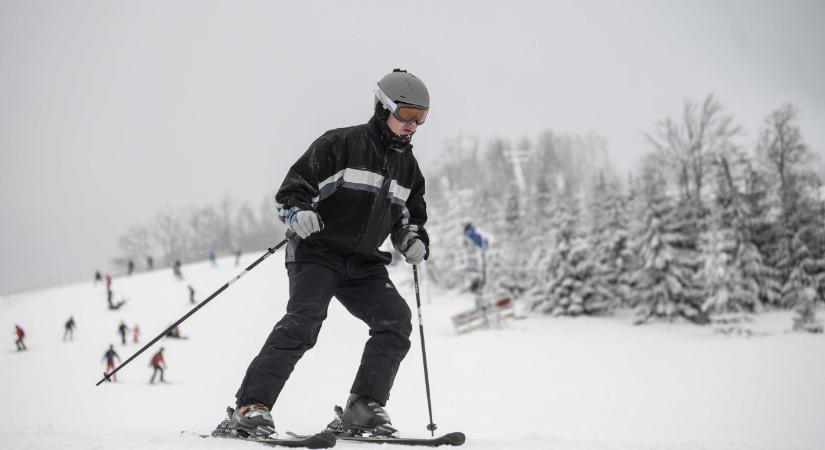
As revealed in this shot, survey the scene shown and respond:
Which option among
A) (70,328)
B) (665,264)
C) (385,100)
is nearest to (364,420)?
(385,100)

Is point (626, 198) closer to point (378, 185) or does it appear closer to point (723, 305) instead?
point (723, 305)

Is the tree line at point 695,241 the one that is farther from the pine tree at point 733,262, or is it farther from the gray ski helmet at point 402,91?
the gray ski helmet at point 402,91

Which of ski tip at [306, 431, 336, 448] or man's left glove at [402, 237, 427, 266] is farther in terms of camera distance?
man's left glove at [402, 237, 427, 266]

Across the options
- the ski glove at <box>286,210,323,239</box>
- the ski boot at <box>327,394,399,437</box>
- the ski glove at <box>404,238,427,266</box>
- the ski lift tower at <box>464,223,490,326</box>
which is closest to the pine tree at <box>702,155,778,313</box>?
the ski lift tower at <box>464,223,490,326</box>

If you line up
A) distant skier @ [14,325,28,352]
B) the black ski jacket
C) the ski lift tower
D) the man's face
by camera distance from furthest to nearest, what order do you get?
the ski lift tower → distant skier @ [14,325,28,352] → the man's face → the black ski jacket

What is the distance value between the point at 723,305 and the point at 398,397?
1955 centimetres

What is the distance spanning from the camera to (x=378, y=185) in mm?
3748

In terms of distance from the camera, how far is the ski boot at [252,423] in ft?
10.2

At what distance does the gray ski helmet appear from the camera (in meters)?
3.71

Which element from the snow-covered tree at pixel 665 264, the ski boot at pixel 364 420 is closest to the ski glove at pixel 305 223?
the ski boot at pixel 364 420

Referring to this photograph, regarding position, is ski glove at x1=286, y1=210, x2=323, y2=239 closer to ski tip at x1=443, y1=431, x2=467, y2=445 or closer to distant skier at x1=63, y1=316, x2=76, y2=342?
ski tip at x1=443, y1=431, x2=467, y2=445

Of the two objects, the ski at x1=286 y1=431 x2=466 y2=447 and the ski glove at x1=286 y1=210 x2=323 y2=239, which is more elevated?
the ski glove at x1=286 y1=210 x2=323 y2=239

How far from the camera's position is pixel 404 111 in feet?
12.1

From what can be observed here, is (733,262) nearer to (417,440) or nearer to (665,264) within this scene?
(665,264)
